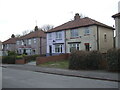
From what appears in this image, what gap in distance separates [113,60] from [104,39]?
51.2 feet

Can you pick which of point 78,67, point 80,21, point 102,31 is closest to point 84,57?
point 78,67

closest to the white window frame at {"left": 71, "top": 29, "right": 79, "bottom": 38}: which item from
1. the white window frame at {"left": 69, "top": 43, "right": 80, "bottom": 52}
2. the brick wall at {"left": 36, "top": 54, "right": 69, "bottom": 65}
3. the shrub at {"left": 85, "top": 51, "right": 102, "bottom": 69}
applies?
the white window frame at {"left": 69, "top": 43, "right": 80, "bottom": 52}

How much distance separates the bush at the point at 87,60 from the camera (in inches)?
695

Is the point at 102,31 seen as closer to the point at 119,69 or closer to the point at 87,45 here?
the point at 87,45

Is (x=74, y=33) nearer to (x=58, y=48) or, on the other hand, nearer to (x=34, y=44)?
(x=58, y=48)

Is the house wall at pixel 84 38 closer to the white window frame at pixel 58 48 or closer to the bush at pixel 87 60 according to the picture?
the white window frame at pixel 58 48

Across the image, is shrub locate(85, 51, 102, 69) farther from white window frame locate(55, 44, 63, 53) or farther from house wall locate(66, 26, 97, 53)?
white window frame locate(55, 44, 63, 53)

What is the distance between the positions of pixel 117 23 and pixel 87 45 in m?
7.50

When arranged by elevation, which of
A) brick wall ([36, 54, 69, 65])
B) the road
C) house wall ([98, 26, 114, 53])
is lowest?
the road

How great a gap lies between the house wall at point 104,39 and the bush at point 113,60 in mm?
12642

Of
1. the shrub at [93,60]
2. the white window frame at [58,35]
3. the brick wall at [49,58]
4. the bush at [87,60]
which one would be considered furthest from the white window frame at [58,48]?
the shrub at [93,60]

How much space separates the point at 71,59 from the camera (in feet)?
60.7

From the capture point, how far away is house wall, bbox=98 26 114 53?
2888cm

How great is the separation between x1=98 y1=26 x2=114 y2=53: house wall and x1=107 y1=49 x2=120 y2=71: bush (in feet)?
41.5
